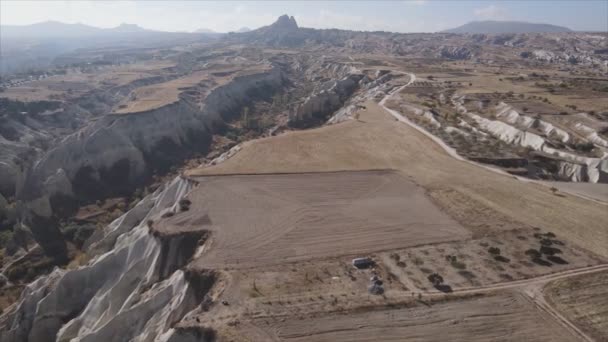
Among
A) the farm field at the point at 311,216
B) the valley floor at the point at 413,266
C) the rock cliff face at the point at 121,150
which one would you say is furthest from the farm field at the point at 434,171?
the rock cliff face at the point at 121,150

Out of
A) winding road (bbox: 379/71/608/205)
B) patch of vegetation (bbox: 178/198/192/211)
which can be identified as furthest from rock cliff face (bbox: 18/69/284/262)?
winding road (bbox: 379/71/608/205)

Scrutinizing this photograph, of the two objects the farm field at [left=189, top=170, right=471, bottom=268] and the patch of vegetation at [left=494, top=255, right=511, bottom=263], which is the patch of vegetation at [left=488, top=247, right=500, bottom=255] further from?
the farm field at [left=189, top=170, right=471, bottom=268]

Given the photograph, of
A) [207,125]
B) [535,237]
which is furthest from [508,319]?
[207,125]

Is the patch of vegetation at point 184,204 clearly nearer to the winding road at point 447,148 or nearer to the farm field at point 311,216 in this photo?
the farm field at point 311,216

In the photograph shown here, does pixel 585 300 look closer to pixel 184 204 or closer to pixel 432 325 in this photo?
pixel 432 325

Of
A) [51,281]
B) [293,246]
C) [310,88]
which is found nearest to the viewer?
[293,246]

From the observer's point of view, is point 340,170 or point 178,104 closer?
point 340,170

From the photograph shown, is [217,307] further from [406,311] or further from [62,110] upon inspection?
[62,110]

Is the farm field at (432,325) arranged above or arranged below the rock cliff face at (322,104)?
below
